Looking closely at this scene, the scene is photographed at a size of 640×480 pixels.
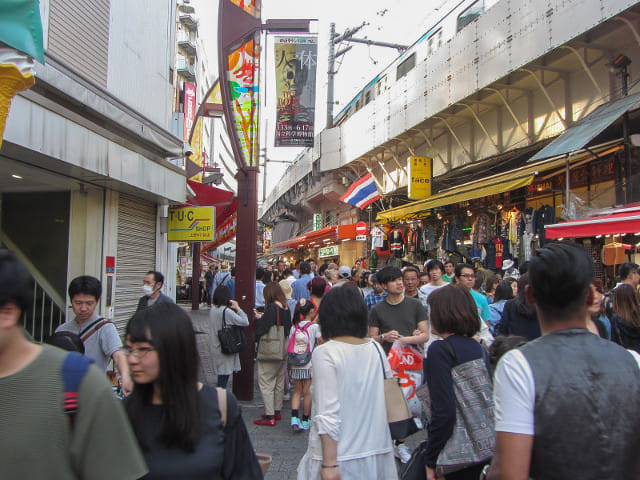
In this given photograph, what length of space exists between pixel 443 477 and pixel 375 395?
1.78 feet

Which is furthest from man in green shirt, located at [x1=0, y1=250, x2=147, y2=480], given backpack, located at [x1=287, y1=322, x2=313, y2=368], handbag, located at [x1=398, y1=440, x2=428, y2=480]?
backpack, located at [x1=287, y1=322, x2=313, y2=368]

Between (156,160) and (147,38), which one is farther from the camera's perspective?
(147,38)

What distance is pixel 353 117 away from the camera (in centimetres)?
2117

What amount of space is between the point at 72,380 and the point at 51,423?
0.40 ft

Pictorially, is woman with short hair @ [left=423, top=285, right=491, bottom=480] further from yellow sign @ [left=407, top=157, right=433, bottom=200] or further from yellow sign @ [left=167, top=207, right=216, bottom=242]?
yellow sign @ [left=407, top=157, right=433, bottom=200]

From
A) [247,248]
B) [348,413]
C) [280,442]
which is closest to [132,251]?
[247,248]

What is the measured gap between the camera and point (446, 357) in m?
2.63

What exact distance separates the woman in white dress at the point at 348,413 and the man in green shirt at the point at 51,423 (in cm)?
135

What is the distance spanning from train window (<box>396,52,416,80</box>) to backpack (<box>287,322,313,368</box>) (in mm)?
13749

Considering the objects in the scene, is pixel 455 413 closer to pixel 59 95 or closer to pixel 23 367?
pixel 23 367

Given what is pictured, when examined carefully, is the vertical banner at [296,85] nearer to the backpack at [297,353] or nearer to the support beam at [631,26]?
the backpack at [297,353]

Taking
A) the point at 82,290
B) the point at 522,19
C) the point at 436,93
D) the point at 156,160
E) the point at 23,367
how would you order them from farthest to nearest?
the point at 436,93
the point at 522,19
the point at 156,160
the point at 82,290
the point at 23,367

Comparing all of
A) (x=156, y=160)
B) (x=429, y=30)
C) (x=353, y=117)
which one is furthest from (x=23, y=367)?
(x=353, y=117)

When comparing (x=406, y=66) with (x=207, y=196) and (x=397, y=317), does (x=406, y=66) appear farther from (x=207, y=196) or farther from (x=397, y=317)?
(x=397, y=317)
